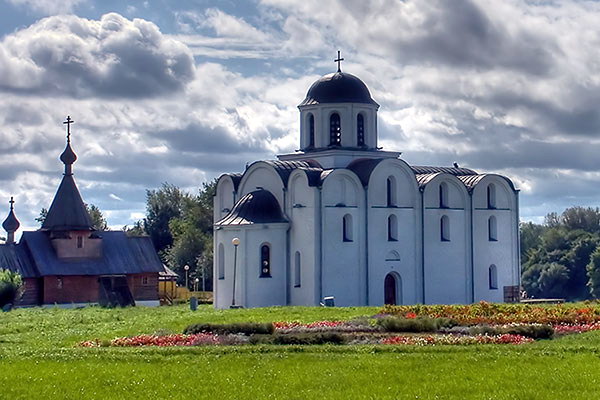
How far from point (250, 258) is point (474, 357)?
2575cm

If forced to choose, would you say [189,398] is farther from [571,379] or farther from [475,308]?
[475,308]

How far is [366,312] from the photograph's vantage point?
30156 millimetres

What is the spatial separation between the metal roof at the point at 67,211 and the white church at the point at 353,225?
6598 millimetres

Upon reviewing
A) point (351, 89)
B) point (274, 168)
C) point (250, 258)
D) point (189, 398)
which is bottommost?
point (189, 398)

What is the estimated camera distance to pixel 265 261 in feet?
142

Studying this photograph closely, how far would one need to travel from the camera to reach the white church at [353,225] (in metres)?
42.9

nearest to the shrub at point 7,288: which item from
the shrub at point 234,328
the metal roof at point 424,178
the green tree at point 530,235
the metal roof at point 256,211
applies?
the metal roof at point 256,211

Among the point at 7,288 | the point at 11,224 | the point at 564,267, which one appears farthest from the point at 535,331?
the point at 564,267

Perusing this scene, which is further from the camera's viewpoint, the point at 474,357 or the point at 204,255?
the point at 204,255

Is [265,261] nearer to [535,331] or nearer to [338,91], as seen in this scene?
[338,91]

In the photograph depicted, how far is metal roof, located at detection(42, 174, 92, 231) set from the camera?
49938 mm

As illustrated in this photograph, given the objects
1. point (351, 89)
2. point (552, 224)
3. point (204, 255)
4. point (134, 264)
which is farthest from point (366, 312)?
point (552, 224)

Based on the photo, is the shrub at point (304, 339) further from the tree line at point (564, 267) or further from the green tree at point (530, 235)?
the green tree at point (530, 235)

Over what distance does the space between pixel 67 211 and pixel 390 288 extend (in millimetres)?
15292
